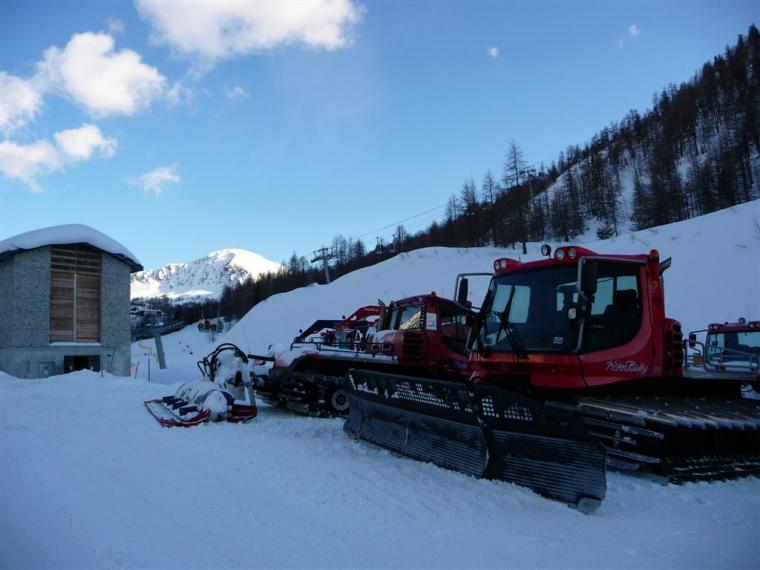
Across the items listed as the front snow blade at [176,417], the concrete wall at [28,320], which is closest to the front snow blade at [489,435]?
the front snow blade at [176,417]

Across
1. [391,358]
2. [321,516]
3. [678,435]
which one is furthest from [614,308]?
[391,358]

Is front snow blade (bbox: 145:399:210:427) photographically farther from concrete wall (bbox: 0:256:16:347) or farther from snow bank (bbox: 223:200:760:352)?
concrete wall (bbox: 0:256:16:347)

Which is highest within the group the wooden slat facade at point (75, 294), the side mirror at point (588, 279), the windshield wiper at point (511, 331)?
the wooden slat facade at point (75, 294)

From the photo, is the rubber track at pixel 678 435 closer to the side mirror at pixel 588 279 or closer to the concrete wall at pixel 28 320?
the side mirror at pixel 588 279

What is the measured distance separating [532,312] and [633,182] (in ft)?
232

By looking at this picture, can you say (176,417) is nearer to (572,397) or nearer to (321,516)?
(321,516)

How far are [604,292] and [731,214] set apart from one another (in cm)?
2802

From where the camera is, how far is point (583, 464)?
155 inches

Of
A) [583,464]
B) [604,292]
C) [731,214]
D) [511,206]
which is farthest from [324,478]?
[511,206]

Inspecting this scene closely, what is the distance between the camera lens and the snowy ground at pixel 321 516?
10.3 feet

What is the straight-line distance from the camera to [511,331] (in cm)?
584

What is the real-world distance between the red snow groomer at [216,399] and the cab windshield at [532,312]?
15.2 feet

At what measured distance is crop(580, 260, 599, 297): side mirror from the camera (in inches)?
206

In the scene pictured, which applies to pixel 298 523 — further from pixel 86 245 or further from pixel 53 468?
pixel 86 245
